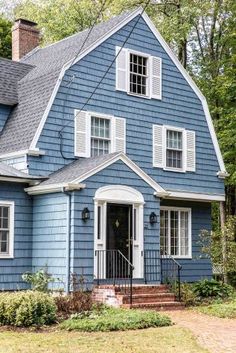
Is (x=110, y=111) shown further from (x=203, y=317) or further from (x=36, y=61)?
(x=203, y=317)

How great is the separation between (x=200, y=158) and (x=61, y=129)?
6.11 metres

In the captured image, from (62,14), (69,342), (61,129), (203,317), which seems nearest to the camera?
(69,342)

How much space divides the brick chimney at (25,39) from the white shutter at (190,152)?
26.6ft

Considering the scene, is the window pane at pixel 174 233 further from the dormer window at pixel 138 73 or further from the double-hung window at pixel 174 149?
the dormer window at pixel 138 73

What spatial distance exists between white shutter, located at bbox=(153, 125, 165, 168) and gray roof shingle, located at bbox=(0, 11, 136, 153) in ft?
12.3

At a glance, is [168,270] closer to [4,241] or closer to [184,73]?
[4,241]

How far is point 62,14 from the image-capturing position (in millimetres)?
32219

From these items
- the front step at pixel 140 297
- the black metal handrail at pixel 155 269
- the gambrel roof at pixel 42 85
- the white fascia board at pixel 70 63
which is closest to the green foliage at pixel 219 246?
the black metal handrail at pixel 155 269

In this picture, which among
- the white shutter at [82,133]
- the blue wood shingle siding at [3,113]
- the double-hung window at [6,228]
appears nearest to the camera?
the double-hung window at [6,228]

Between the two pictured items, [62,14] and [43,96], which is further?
[62,14]

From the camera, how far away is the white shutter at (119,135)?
19.5m

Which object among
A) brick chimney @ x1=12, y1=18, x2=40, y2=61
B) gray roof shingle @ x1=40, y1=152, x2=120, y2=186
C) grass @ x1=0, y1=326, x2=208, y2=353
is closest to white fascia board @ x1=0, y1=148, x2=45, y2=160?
gray roof shingle @ x1=40, y1=152, x2=120, y2=186

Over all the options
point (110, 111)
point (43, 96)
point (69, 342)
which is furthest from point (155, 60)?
point (69, 342)

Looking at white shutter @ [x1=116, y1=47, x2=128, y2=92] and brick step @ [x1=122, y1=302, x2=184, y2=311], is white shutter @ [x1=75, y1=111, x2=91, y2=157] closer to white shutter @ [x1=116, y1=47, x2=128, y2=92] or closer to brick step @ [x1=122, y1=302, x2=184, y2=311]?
white shutter @ [x1=116, y1=47, x2=128, y2=92]
